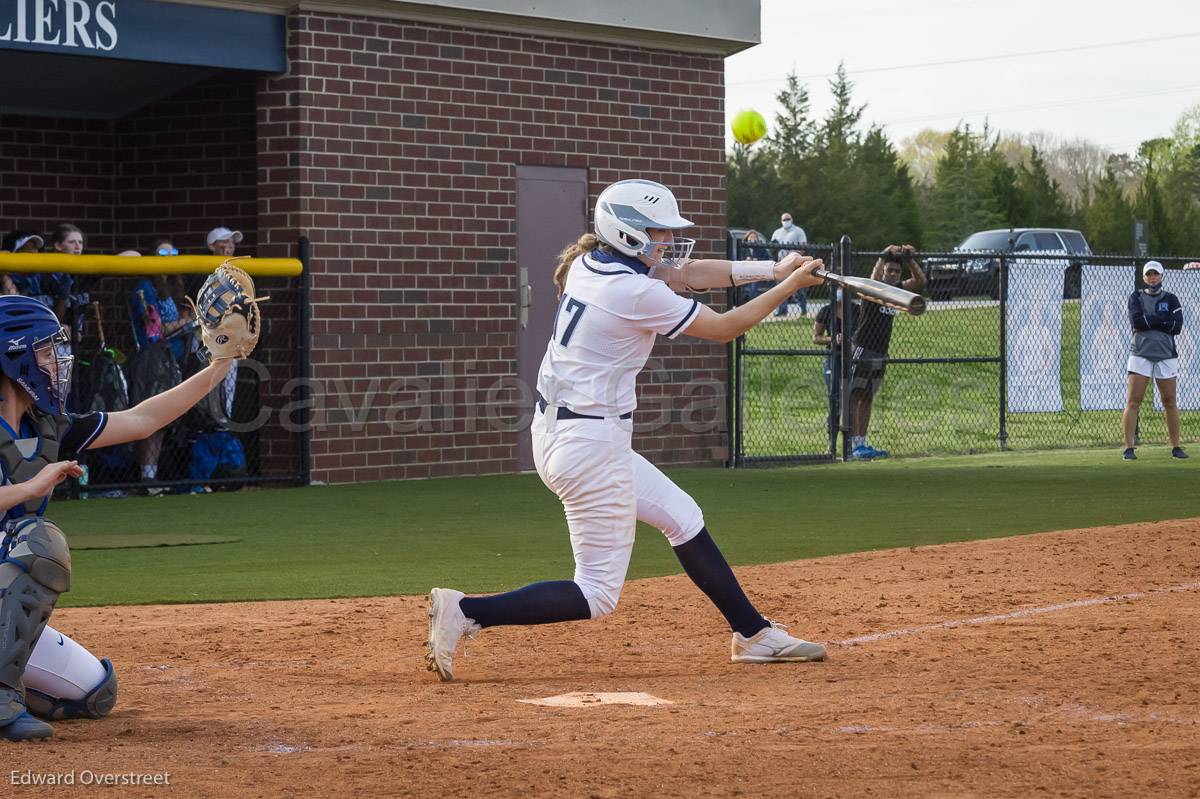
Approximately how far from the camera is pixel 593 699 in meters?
6.39

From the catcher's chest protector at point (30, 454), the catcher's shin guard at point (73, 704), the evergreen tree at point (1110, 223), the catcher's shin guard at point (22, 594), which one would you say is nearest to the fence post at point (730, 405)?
the catcher's shin guard at point (73, 704)

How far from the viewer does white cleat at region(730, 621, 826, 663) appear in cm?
715

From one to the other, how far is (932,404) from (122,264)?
1683cm

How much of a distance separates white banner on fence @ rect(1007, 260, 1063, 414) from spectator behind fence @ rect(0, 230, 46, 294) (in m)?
11.8

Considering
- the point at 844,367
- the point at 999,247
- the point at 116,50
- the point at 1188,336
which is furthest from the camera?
the point at 999,247

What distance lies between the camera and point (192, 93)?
17297 millimetres

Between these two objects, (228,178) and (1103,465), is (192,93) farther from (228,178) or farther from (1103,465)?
(1103,465)

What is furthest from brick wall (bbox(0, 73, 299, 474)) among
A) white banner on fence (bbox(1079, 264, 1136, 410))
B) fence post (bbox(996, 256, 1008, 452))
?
white banner on fence (bbox(1079, 264, 1136, 410))

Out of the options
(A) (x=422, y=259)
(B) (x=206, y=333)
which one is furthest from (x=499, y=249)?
(B) (x=206, y=333)

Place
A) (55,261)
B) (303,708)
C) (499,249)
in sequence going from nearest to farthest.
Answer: (303,708)
(55,261)
(499,249)

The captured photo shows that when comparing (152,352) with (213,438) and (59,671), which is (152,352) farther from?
(59,671)

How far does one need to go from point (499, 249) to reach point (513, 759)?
1247 centimetres

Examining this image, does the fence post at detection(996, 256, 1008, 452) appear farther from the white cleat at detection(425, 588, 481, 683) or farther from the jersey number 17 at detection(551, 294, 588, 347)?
the white cleat at detection(425, 588, 481, 683)

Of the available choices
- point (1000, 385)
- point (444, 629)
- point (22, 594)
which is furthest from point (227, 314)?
point (1000, 385)
